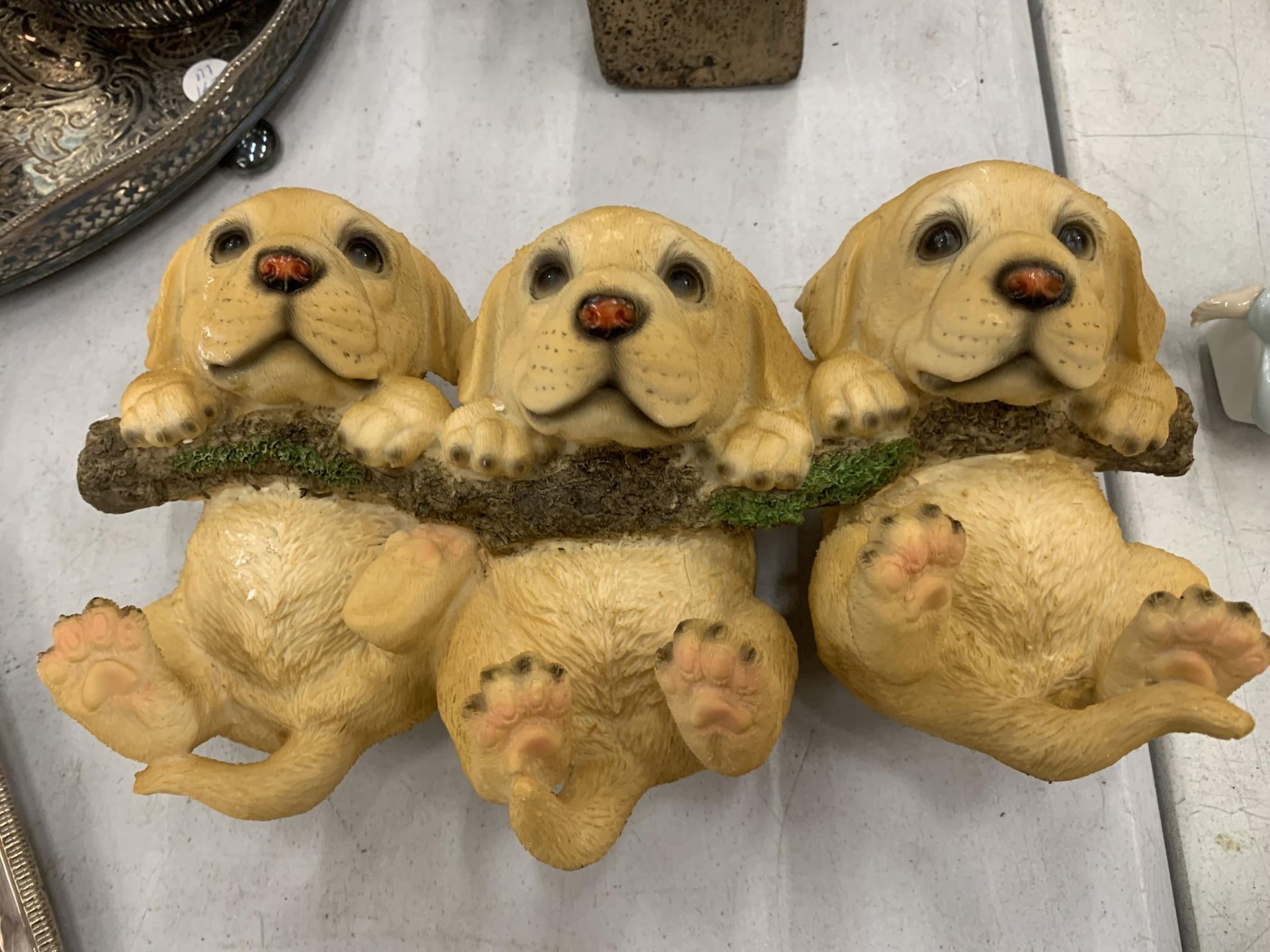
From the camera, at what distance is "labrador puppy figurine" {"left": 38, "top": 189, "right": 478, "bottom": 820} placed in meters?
0.88

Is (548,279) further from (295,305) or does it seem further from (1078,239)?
(1078,239)

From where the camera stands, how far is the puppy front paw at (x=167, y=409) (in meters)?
0.91

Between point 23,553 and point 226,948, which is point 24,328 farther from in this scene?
point 226,948

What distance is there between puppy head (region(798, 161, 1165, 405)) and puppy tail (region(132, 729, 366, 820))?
0.73 m

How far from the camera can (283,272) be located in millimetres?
875

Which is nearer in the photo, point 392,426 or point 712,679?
point 712,679

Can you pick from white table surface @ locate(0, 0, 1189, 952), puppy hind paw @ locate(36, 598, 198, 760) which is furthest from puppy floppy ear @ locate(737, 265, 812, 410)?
puppy hind paw @ locate(36, 598, 198, 760)

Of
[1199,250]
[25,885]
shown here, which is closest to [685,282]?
[1199,250]

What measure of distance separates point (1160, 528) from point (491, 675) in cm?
99

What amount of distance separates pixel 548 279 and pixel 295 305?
0.88 ft

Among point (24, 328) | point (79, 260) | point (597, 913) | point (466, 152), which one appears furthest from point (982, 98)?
point (24, 328)

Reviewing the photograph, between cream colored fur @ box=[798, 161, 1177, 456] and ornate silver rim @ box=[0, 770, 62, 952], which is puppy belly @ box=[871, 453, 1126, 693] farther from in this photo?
ornate silver rim @ box=[0, 770, 62, 952]

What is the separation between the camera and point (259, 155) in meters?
1.37

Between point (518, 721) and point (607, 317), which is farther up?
point (607, 317)
